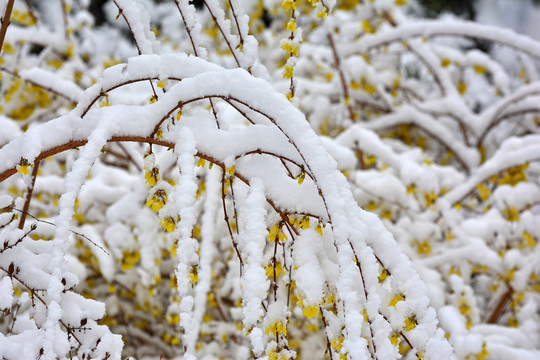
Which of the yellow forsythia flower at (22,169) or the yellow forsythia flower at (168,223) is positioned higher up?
the yellow forsythia flower at (22,169)

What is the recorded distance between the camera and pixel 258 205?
1048mm

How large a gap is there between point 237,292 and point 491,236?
1454mm

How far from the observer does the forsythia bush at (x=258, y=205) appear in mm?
1019

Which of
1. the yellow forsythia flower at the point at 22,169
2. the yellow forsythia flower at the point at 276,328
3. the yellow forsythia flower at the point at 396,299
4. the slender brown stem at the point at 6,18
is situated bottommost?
the yellow forsythia flower at the point at 276,328

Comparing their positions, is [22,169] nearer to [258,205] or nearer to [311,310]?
[258,205]

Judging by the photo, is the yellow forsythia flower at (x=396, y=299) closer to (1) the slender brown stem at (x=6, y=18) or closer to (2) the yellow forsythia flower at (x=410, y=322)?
(2) the yellow forsythia flower at (x=410, y=322)

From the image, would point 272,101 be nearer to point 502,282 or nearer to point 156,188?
point 156,188

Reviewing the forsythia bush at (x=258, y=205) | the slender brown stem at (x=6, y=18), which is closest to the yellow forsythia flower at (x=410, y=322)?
the forsythia bush at (x=258, y=205)

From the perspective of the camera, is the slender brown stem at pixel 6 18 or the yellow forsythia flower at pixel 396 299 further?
the slender brown stem at pixel 6 18

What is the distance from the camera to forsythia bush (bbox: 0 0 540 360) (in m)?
1.02

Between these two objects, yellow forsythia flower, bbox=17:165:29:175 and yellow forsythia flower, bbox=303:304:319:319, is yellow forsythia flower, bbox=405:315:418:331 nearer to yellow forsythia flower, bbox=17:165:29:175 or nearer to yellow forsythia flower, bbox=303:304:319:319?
yellow forsythia flower, bbox=303:304:319:319

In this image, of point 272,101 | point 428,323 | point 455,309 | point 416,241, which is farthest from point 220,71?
point 416,241

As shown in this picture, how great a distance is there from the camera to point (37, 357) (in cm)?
109

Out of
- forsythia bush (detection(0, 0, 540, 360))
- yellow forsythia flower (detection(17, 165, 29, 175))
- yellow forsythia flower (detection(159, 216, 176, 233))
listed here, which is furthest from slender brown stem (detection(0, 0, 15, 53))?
yellow forsythia flower (detection(159, 216, 176, 233))
